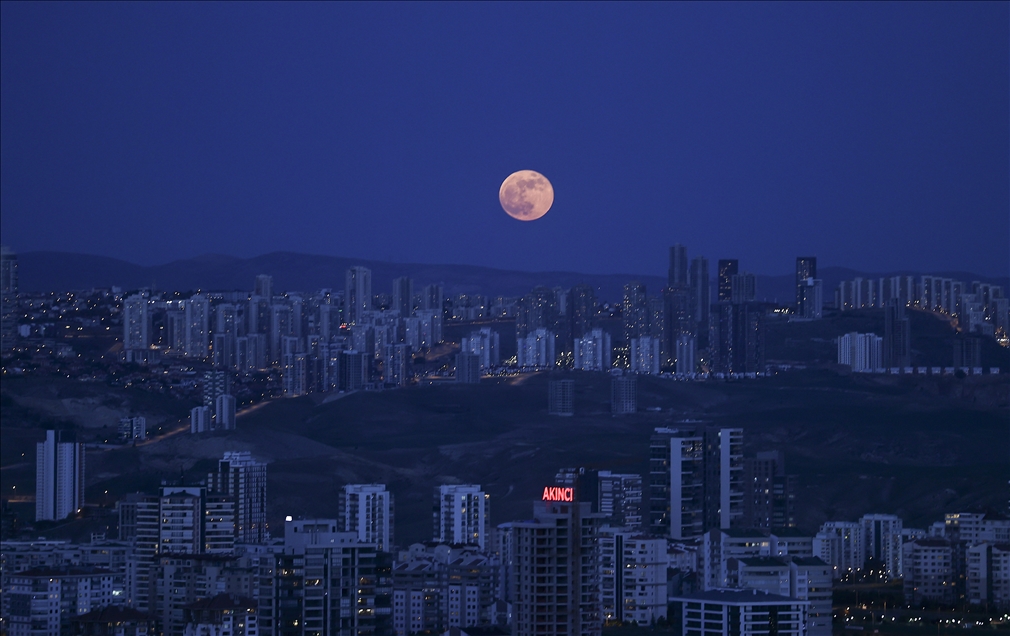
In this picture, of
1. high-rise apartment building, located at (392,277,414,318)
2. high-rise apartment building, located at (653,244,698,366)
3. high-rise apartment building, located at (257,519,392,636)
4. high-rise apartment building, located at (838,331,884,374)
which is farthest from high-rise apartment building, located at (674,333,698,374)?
high-rise apartment building, located at (257,519,392,636)

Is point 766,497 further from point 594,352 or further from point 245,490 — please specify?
point 594,352

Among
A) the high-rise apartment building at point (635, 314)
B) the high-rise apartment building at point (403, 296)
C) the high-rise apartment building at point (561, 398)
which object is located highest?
the high-rise apartment building at point (403, 296)

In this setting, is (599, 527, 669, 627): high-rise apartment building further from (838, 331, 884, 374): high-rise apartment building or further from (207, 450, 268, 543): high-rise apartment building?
(838, 331, 884, 374): high-rise apartment building

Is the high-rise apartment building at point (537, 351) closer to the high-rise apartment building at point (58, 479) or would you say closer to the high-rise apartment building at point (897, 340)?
the high-rise apartment building at point (897, 340)

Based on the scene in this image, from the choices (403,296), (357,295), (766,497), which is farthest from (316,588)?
(403,296)

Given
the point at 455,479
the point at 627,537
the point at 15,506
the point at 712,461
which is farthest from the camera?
the point at 455,479

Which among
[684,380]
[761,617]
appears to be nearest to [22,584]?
[761,617]

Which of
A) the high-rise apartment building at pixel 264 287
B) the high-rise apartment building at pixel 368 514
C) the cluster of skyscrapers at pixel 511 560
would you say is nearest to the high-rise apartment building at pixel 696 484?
the cluster of skyscrapers at pixel 511 560

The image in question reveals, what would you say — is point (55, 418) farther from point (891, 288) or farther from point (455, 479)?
point (891, 288)
